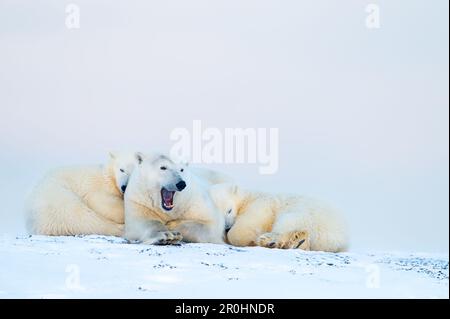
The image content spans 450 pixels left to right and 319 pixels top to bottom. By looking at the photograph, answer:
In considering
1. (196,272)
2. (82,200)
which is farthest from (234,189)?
(196,272)

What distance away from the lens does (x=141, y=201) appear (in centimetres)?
1125

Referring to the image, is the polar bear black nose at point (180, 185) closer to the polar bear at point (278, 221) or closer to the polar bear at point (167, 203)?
the polar bear at point (167, 203)

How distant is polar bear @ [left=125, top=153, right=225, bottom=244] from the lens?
11016 millimetres

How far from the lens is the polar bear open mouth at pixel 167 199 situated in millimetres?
11211

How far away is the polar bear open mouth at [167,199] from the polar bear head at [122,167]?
0.88 meters

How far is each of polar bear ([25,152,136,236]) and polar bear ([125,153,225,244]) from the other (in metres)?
0.43

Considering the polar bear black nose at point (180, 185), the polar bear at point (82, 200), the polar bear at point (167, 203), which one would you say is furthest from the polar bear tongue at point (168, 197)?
the polar bear at point (82, 200)

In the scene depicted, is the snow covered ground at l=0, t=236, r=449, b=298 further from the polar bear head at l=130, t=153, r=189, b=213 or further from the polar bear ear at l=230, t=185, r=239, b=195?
the polar bear ear at l=230, t=185, r=239, b=195

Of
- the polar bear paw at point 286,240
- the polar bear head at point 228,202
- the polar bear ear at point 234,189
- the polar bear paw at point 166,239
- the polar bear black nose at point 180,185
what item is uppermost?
the polar bear black nose at point 180,185

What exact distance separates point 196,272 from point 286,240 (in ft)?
8.58

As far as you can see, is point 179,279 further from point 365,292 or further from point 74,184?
→ point 74,184

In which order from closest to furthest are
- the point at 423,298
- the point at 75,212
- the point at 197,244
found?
the point at 423,298 → the point at 197,244 → the point at 75,212

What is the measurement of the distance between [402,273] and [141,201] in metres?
3.35

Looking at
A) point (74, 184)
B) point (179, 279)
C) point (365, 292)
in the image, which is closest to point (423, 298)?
point (365, 292)
